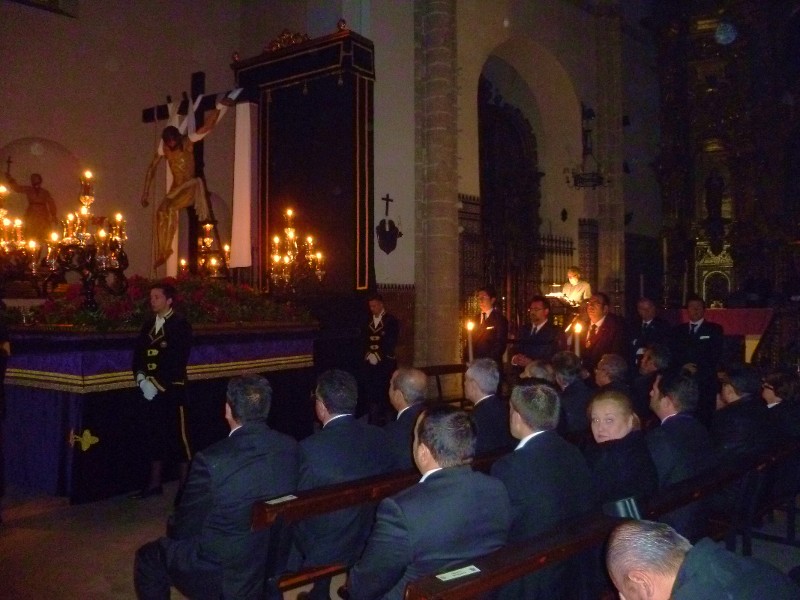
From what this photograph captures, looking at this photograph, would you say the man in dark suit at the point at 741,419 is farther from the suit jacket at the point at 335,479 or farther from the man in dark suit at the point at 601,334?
the man in dark suit at the point at 601,334

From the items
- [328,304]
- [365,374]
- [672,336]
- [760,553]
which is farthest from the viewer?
[328,304]

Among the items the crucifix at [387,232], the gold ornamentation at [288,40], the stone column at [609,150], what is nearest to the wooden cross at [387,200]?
the crucifix at [387,232]

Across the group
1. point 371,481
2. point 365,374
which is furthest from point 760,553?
point 365,374

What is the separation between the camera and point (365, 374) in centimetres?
947

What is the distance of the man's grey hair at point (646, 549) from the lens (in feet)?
6.02

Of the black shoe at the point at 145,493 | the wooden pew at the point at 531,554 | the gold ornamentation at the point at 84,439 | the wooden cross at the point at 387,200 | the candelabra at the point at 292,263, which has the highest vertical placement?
the wooden cross at the point at 387,200

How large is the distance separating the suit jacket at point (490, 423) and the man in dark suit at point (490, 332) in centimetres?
397

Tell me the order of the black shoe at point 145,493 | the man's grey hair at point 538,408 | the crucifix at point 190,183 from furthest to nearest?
the crucifix at point 190,183 < the black shoe at point 145,493 < the man's grey hair at point 538,408

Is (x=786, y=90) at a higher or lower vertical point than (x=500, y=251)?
higher

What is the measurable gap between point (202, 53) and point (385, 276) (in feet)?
19.7

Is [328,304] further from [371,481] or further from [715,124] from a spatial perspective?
[715,124]

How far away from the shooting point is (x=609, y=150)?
55.5 feet

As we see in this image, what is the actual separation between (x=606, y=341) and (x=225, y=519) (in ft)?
18.9

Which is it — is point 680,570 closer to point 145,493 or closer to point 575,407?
point 575,407
